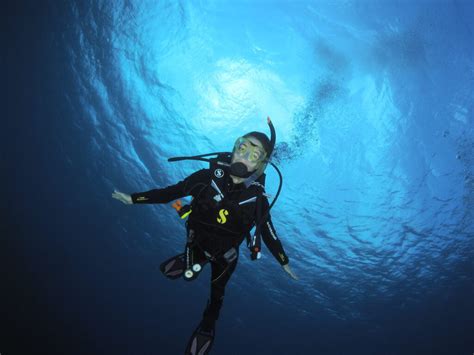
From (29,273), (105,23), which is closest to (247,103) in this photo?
(105,23)

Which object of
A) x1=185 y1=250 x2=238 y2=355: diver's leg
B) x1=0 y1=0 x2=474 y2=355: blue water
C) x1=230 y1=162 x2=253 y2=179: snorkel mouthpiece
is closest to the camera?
x1=230 y1=162 x2=253 y2=179: snorkel mouthpiece

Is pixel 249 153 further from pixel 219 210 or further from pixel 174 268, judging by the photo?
pixel 174 268

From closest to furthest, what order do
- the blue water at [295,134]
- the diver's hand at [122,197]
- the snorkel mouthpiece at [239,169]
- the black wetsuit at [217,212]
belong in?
the snorkel mouthpiece at [239,169], the black wetsuit at [217,212], the diver's hand at [122,197], the blue water at [295,134]

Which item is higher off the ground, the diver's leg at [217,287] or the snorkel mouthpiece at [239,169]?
the snorkel mouthpiece at [239,169]

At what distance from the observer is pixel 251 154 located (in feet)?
14.4

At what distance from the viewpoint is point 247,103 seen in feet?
40.0

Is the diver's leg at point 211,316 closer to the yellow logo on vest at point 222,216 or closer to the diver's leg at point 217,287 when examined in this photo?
the diver's leg at point 217,287

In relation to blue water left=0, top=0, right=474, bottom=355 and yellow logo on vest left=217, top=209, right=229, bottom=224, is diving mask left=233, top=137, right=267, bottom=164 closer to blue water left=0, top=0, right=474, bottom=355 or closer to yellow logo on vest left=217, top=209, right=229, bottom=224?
yellow logo on vest left=217, top=209, right=229, bottom=224

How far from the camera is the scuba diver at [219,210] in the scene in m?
4.28

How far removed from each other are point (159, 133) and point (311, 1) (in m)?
10.2

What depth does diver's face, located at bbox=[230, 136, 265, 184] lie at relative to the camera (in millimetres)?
4375

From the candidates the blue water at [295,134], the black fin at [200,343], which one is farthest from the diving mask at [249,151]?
the blue water at [295,134]

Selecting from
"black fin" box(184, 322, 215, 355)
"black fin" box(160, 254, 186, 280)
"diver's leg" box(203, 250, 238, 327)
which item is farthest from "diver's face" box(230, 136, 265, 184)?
"black fin" box(184, 322, 215, 355)

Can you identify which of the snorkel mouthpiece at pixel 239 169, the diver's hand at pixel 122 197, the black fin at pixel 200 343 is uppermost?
the snorkel mouthpiece at pixel 239 169
